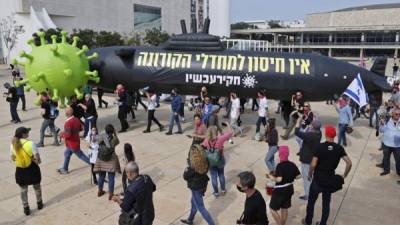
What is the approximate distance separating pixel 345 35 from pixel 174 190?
264 feet

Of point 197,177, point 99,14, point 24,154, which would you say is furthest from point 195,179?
point 99,14

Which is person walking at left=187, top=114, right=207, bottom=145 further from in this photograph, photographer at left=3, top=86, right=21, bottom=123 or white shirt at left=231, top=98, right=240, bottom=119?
→ photographer at left=3, top=86, right=21, bottom=123

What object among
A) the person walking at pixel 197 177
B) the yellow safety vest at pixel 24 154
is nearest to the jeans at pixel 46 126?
the yellow safety vest at pixel 24 154

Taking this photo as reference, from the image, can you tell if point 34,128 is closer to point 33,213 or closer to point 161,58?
point 161,58

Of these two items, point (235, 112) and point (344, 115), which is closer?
point (344, 115)

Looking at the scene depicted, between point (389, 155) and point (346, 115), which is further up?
point (346, 115)

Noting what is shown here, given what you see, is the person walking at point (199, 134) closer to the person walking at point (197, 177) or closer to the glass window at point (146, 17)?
the person walking at point (197, 177)

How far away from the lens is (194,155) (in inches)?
218

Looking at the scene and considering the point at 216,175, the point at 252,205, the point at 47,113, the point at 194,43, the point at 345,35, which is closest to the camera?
the point at 252,205

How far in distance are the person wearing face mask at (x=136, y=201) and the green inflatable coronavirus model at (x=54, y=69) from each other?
6766 millimetres

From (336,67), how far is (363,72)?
95 cm

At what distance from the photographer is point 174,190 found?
749 centimetres

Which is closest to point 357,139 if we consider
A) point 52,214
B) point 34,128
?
point 52,214

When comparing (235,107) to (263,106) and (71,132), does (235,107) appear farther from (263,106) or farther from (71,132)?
(71,132)
